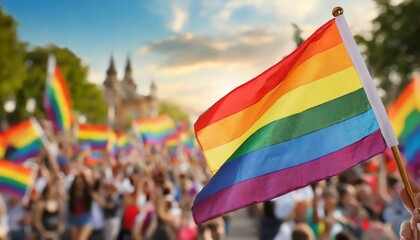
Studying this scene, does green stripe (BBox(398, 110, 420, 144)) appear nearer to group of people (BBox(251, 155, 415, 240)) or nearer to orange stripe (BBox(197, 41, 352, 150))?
group of people (BBox(251, 155, 415, 240))

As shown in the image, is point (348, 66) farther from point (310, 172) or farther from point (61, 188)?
point (61, 188)

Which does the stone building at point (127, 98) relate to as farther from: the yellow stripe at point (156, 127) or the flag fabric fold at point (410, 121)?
the flag fabric fold at point (410, 121)

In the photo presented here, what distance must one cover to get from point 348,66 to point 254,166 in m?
0.67

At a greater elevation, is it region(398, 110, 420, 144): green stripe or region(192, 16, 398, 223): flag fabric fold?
region(192, 16, 398, 223): flag fabric fold

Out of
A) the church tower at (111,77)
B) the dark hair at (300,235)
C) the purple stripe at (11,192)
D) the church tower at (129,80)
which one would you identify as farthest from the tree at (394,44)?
the church tower at (129,80)

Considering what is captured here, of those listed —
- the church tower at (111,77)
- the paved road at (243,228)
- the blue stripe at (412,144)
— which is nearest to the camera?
the blue stripe at (412,144)

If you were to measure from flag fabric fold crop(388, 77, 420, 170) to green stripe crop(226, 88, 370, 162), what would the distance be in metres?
2.35

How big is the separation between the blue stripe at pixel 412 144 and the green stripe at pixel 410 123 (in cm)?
9

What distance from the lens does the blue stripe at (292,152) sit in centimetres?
289

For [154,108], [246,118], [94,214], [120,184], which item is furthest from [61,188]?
[154,108]

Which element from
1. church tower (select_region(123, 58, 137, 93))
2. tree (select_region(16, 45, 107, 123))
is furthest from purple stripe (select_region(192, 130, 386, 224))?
church tower (select_region(123, 58, 137, 93))

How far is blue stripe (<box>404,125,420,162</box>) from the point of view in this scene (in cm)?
514

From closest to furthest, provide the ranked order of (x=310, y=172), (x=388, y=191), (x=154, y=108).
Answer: (x=310, y=172) < (x=388, y=191) < (x=154, y=108)

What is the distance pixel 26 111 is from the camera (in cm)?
4781
